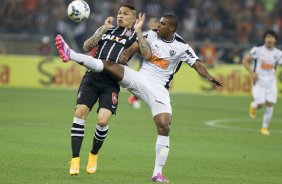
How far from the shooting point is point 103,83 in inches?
458

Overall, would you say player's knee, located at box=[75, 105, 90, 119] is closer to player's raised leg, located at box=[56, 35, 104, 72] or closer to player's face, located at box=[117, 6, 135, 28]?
player's raised leg, located at box=[56, 35, 104, 72]

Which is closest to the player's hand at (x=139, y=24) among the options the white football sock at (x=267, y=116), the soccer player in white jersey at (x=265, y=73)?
the soccer player in white jersey at (x=265, y=73)

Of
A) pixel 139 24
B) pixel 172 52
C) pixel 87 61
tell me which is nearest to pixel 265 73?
pixel 172 52

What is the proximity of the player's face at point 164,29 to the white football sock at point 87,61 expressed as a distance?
111 cm

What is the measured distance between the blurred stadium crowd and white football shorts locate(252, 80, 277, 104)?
16.7 metres

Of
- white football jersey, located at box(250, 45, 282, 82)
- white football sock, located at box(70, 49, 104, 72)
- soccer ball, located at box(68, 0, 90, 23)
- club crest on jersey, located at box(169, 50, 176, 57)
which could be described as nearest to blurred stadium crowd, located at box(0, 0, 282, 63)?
white football jersey, located at box(250, 45, 282, 82)

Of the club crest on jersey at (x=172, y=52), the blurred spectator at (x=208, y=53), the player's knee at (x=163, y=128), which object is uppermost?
the club crest on jersey at (x=172, y=52)

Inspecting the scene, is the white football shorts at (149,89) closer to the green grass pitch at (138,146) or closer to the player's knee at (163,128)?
the player's knee at (163,128)

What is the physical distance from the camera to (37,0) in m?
37.5

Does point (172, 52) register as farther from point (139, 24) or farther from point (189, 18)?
point (189, 18)

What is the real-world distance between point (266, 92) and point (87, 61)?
34.6ft

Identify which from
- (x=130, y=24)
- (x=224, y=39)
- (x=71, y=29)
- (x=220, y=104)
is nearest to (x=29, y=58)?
(x=71, y=29)

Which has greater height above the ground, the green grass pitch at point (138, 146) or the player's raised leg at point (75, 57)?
the player's raised leg at point (75, 57)

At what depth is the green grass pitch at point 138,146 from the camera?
11602mm
